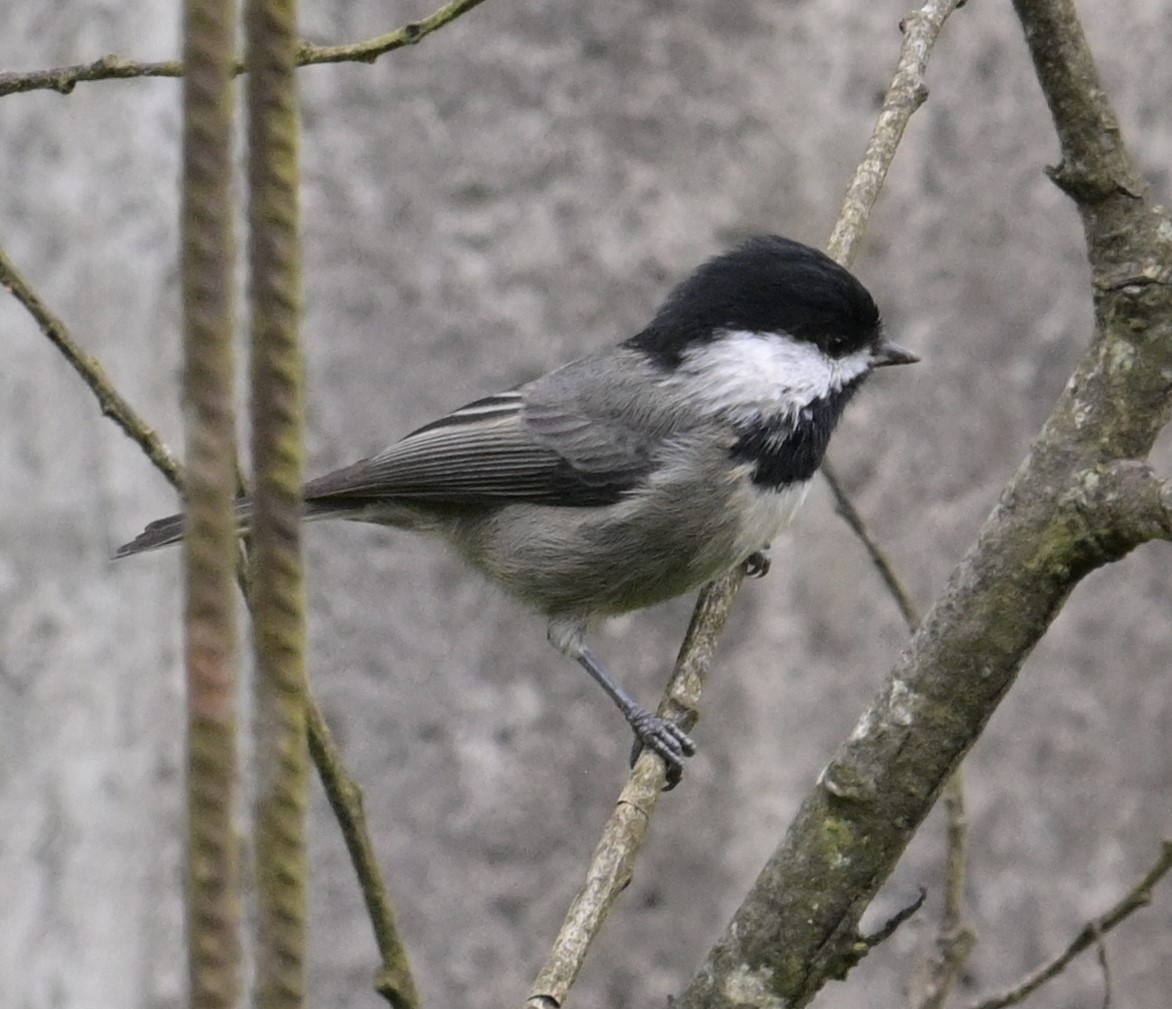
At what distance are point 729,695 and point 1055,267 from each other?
1.16 m

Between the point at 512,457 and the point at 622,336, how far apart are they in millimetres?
400

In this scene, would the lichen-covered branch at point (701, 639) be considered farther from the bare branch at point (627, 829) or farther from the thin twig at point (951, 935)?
the thin twig at point (951, 935)

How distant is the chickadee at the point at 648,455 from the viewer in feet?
9.89

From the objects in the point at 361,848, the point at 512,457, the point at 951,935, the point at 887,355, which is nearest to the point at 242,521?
the point at 512,457

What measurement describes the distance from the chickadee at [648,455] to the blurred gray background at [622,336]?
19 centimetres

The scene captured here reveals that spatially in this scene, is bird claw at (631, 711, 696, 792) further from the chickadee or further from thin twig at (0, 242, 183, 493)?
thin twig at (0, 242, 183, 493)

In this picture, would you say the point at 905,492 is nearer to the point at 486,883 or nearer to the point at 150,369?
the point at 486,883

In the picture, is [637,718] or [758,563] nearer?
[637,718]

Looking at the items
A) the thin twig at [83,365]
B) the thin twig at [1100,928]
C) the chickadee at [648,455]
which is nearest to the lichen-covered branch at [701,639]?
the chickadee at [648,455]

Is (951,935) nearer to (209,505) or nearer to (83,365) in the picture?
(83,365)

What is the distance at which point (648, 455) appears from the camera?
3.15m

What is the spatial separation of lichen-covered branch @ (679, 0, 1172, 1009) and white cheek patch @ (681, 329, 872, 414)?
1.33 meters

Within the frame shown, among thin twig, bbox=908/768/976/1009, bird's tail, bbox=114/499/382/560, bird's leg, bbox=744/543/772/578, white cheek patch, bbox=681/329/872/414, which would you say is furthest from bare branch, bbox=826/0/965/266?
bird's tail, bbox=114/499/382/560

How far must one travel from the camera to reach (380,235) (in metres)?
3.40
